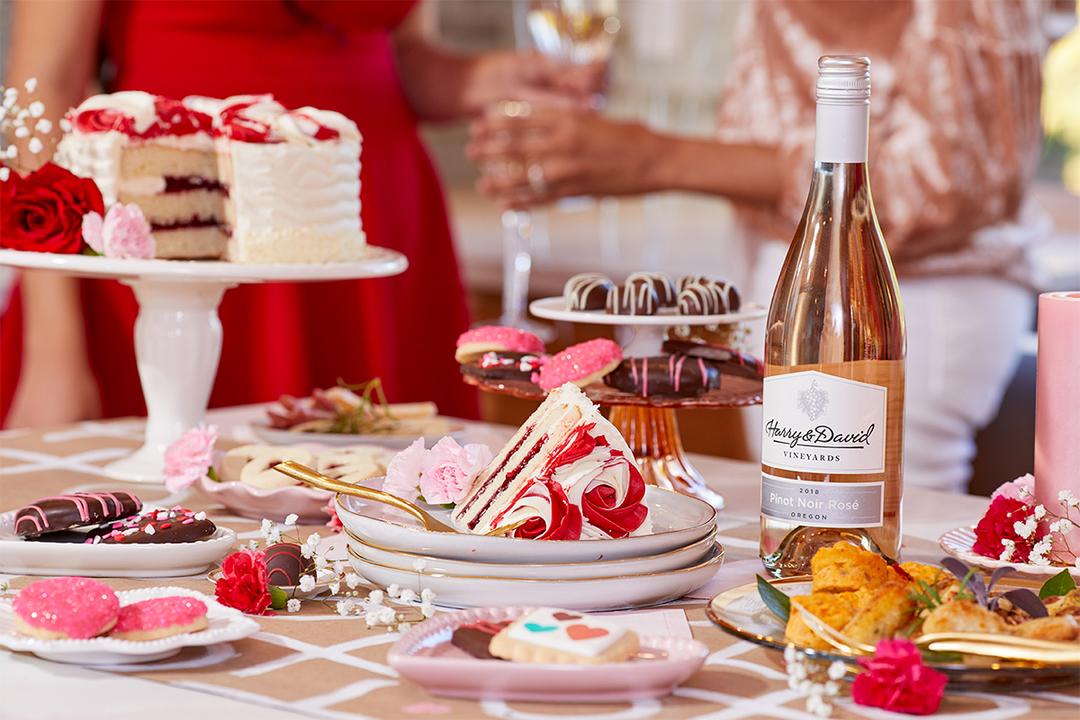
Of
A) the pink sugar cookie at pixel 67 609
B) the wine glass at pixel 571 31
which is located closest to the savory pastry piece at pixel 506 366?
the pink sugar cookie at pixel 67 609

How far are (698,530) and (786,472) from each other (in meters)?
0.06

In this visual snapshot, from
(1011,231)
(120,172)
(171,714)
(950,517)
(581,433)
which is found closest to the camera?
(171,714)

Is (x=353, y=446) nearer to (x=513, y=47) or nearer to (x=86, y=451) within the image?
(x=86, y=451)

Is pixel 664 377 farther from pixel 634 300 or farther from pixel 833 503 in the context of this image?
pixel 833 503

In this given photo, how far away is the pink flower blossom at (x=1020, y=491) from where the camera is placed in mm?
950

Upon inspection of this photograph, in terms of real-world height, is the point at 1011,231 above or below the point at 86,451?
above

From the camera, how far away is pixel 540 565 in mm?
813

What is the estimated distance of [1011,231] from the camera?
2.02 m

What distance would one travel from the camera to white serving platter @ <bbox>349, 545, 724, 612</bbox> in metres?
0.81

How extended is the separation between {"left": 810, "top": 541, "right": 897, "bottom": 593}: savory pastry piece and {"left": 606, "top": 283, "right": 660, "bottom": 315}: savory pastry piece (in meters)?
0.38

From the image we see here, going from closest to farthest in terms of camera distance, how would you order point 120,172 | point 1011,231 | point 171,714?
point 171,714 < point 120,172 < point 1011,231

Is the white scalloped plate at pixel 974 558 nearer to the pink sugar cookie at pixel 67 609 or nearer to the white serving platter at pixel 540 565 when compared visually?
the white serving platter at pixel 540 565

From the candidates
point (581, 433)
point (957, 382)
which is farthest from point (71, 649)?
point (957, 382)

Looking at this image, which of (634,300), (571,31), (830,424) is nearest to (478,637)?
(830,424)
